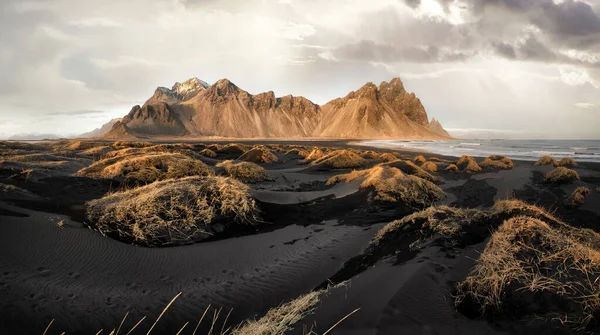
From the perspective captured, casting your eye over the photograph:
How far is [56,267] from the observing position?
187 inches

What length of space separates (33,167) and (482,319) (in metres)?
15.7

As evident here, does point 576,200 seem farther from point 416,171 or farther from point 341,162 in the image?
point 341,162

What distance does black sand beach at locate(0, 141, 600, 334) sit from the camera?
12.1 feet

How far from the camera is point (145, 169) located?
41.6 feet

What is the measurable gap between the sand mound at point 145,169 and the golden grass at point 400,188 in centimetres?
758

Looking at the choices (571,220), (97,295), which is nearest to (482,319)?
(97,295)

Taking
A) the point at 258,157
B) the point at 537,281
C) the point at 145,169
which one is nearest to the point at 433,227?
the point at 537,281

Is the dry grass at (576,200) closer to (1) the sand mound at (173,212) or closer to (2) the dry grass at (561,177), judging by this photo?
(2) the dry grass at (561,177)

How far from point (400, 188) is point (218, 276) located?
8.21 m

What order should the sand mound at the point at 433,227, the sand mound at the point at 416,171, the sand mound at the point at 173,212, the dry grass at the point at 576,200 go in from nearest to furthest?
the sand mound at the point at 433,227 < the sand mound at the point at 173,212 < the dry grass at the point at 576,200 < the sand mound at the point at 416,171

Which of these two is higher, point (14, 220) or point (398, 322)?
point (14, 220)

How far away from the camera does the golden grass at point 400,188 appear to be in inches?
424

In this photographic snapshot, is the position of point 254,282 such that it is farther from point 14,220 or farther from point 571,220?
point 571,220

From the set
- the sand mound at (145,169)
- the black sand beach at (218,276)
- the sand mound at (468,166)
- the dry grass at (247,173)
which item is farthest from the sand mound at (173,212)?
the sand mound at (468,166)
